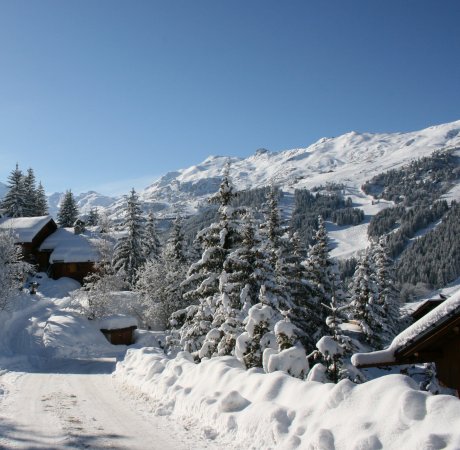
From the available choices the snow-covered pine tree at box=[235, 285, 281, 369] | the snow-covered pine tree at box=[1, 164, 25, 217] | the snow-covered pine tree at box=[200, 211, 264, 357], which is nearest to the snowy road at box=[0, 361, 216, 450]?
the snow-covered pine tree at box=[235, 285, 281, 369]

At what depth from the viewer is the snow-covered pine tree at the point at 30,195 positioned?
6844 centimetres

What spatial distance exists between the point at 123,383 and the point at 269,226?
15.9 m

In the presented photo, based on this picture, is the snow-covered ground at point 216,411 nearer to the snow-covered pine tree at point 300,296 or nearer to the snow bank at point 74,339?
the snow-covered pine tree at point 300,296

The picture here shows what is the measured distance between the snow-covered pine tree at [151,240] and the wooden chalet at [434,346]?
45890 millimetres

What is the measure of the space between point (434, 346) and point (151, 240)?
4894 cm

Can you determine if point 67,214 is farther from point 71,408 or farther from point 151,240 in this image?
point 71,408

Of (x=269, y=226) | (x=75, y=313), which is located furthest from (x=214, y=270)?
(x=75, y=313)

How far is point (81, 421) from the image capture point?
34.7 feet

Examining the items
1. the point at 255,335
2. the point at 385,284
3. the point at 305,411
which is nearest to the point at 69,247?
the point at 385,284

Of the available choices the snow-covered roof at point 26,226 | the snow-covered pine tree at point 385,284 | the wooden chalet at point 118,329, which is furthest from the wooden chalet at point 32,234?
the snow-covered pine tree at point 385,284

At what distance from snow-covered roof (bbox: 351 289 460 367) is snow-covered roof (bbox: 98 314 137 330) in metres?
31.3

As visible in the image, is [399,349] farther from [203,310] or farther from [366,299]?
[366,299]

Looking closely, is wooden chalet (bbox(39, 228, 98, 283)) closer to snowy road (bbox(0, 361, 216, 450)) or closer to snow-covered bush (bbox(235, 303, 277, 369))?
snowy road (bbox(0, 361, 216, 450))

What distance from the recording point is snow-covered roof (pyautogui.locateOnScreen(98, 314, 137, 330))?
36062 millimetres
